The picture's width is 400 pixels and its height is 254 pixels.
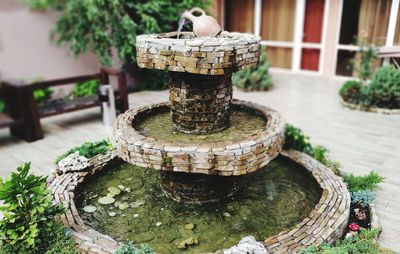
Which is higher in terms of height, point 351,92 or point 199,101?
point 199,101

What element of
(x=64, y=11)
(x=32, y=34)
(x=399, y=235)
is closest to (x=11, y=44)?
(x=32, y=34)

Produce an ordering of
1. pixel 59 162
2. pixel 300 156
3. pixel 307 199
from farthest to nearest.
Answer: pixel 300 156 < pixel 59 162 < pixel 307 199

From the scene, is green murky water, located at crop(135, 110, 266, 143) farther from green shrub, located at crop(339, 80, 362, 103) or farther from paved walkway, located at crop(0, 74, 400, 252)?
green shrub, located at crop(339, 80, 362, 103)

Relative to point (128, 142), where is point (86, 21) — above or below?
above

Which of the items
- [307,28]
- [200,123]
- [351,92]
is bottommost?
[351,92]

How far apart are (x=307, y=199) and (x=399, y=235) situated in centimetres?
104

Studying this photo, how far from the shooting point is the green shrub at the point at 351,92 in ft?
25.7

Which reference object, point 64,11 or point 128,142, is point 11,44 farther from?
point 128,142

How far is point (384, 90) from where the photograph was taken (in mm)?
7066

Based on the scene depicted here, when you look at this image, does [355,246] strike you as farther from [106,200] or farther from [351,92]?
[351,92]

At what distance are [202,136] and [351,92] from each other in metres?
→ 5.37

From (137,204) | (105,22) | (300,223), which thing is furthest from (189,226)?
(105,22)

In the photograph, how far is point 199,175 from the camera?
13.0 feet

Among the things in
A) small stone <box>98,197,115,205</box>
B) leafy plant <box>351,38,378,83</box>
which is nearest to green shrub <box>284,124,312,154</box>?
small stone <box>98,197,115,205</box>
